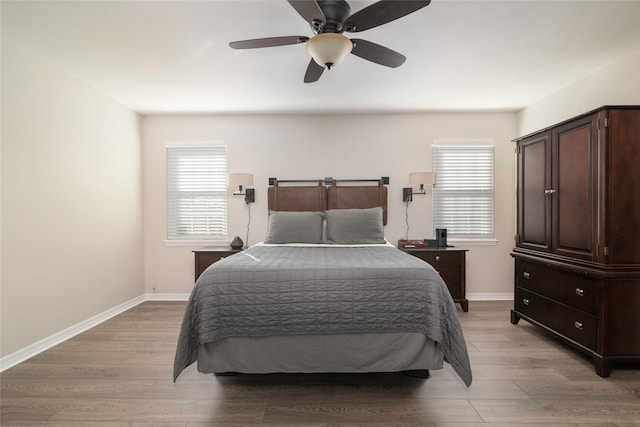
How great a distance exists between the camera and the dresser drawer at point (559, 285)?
2.38 metres

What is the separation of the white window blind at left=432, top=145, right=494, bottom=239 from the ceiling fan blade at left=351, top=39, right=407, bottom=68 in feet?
7.53

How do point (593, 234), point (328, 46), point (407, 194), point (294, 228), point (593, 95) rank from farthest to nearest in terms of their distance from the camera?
point (407, 194) < point (294, 228) < point (593, 95) < point (593, 234) < point (328, 46)

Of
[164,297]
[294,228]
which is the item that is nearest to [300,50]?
[294,228]

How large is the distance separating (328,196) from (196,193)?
1797 millimetres

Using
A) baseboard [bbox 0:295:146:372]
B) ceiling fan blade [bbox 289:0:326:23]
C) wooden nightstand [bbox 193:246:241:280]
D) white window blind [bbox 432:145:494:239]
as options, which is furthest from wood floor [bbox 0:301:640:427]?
ceiling fan blade [bbox 289:0:326:23]

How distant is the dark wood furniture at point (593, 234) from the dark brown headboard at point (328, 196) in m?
1.81

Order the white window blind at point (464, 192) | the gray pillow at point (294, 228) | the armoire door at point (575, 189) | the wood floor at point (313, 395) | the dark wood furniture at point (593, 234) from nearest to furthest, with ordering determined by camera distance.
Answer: the wood floor at point (313, 395)
the dark wood furniture at point (593, 234)
the armoire door at point (575, 189)
the gray pillow at point (294, 228)
the white window blind at point (464, 192)

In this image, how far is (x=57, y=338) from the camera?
288cm

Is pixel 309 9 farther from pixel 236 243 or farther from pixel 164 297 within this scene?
pixel 164 297

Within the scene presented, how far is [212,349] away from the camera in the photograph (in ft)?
6.78

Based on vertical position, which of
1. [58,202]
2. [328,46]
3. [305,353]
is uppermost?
[328,46]

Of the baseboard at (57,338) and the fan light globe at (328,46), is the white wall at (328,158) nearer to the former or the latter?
the baseboard at (57,338)

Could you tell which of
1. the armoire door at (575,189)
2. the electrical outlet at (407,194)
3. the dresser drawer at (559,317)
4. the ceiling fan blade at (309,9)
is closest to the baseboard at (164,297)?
the electrical outlet at (407,194)

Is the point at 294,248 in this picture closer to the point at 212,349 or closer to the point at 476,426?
the point at 212,349
